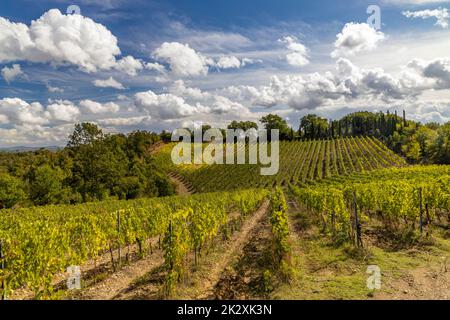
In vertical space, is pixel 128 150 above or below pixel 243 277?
above

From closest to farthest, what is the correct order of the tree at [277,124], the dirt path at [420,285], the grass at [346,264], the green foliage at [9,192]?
the dirt path at [420,285] → the grass at [346,264] → the green foliage at [9,192] → the tree at [277,124]

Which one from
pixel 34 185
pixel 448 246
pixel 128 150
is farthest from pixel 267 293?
pixel 128 150

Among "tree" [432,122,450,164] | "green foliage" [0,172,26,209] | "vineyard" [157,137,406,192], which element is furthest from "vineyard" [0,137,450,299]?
"tree" [432,122,450,164]

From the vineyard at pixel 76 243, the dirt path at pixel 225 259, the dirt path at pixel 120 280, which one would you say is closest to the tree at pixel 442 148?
the dirt path at pixel 225 259

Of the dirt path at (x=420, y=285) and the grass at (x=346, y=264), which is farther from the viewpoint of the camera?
the grass at (x=346, y=264)

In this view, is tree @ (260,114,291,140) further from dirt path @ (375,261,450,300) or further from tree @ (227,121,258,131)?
dirt path @ (375,261,450,300)

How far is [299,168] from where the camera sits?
63438 mm

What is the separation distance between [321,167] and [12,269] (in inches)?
2290

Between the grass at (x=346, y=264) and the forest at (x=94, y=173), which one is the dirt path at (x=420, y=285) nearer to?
the grass at (x=346, y=264)

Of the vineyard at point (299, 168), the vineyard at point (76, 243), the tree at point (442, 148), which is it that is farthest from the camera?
the tree at point (442, 148)

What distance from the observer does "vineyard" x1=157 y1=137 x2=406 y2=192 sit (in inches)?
2272

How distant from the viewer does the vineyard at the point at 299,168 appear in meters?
57.7
